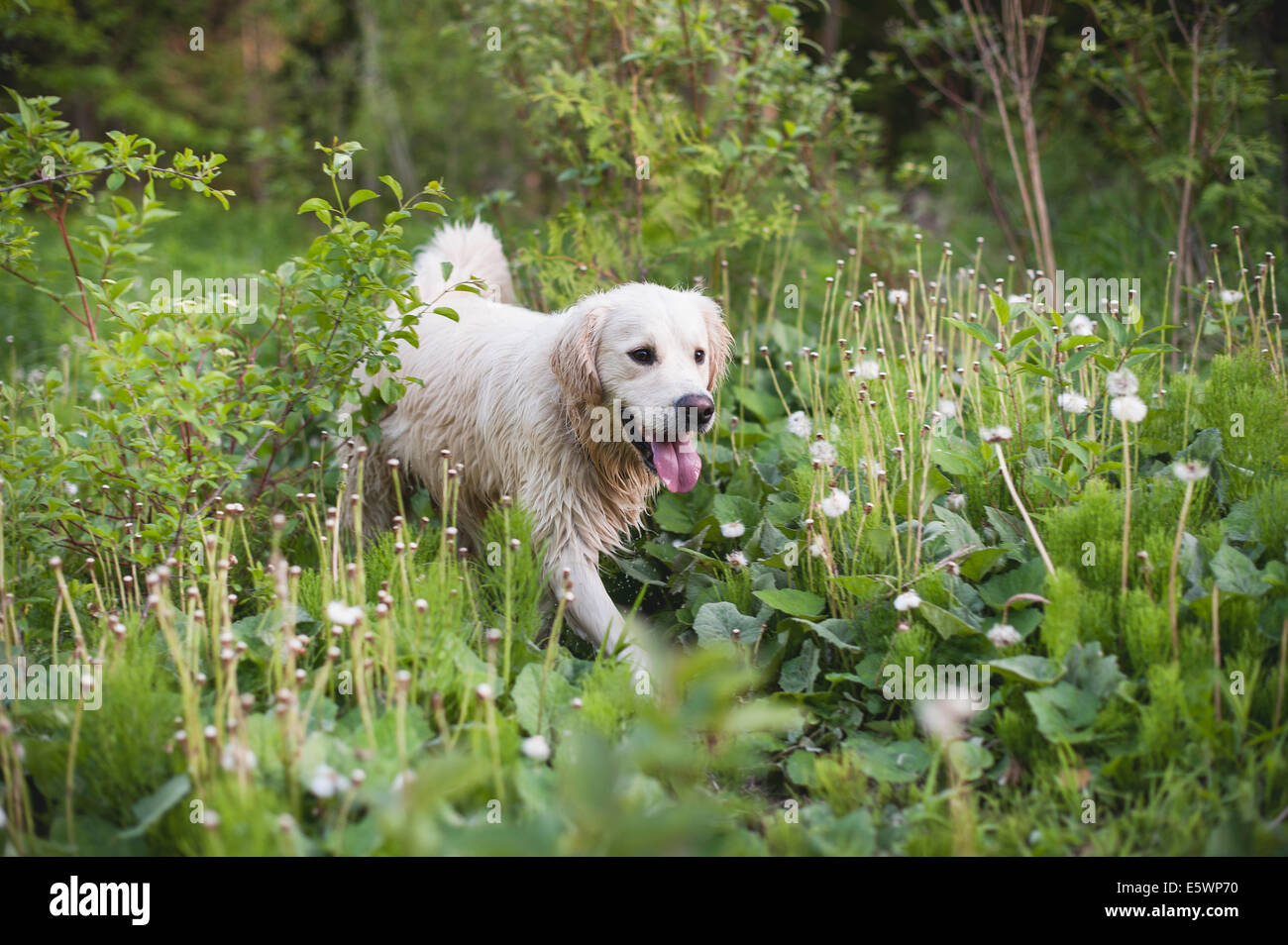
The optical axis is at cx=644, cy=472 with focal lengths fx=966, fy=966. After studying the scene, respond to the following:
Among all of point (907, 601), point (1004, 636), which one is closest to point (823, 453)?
point (907, 601)

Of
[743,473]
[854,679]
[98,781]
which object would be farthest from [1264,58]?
[98,781]

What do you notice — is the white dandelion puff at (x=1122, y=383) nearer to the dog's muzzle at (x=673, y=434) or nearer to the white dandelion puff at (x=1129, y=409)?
the white dandelion puff at (x=1129, y=409)

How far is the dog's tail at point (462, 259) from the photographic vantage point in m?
4.37

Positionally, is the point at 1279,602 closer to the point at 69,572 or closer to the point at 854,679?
the point at 854,679

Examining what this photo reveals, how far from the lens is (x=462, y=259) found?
4.45 metres

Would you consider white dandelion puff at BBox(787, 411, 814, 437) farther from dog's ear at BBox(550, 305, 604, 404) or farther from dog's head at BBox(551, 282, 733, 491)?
dog's ear at BBox(550, 305, 604, 404)

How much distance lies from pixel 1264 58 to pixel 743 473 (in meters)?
5.56

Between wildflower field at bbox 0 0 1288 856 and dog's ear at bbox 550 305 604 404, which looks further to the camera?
dog's ear at bbox 550 305 604 404

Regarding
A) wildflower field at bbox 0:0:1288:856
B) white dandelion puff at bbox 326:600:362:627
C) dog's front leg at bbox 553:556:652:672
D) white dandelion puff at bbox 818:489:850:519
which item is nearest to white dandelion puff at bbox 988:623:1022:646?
wildflower field at bbox 0:0:1288:856

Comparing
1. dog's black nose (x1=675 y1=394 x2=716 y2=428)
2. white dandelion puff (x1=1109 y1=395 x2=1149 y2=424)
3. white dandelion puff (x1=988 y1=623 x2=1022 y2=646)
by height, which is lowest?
white dandelion puff (x1=988 y1=623 x2=1022 y2=646)

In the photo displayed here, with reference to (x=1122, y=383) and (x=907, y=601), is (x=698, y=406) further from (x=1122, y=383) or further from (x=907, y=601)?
(x=1122, y=383)

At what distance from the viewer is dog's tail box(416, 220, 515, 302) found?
4.37 m

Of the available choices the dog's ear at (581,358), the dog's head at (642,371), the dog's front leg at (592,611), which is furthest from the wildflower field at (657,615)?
the dog's ear at (581,358)

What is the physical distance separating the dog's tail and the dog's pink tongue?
1440mm
